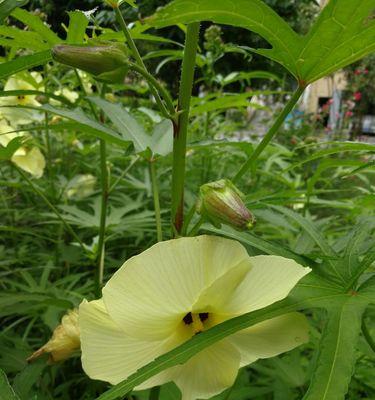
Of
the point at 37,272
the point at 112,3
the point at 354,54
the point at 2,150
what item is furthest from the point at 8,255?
the point at 354,54

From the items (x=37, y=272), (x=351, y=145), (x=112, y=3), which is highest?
(x=112, y=3)

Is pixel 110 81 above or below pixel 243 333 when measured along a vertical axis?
above

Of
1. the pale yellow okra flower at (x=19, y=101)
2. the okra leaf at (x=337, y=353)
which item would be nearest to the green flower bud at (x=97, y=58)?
the okra leaf at (x=337, y=353)

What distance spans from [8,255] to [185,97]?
963mm

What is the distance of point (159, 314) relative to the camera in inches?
13.6

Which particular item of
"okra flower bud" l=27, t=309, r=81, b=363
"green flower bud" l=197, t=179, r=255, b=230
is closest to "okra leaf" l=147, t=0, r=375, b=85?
"green flower bud" l=197, t=179, r=255, b=230

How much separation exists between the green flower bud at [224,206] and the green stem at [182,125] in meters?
0.04

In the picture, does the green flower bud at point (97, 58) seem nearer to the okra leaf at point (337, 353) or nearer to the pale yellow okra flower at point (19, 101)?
the okra leaf at point (337, 353)

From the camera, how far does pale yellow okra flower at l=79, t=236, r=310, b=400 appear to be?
1.09 feet

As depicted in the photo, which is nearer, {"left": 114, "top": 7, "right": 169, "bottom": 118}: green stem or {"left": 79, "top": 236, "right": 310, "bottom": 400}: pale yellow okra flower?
{"left": 79, "top": 236, "right": 310, "bottom": 400}: pale yellow okra flower

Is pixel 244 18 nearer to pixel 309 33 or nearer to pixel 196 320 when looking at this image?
pixel 309 33

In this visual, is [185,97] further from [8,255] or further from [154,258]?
[8,255]

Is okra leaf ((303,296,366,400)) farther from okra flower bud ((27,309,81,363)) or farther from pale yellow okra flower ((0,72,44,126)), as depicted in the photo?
pale yellow okra flower ((0,72,44,126))

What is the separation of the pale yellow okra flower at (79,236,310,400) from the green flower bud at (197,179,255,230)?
0.15 feet
